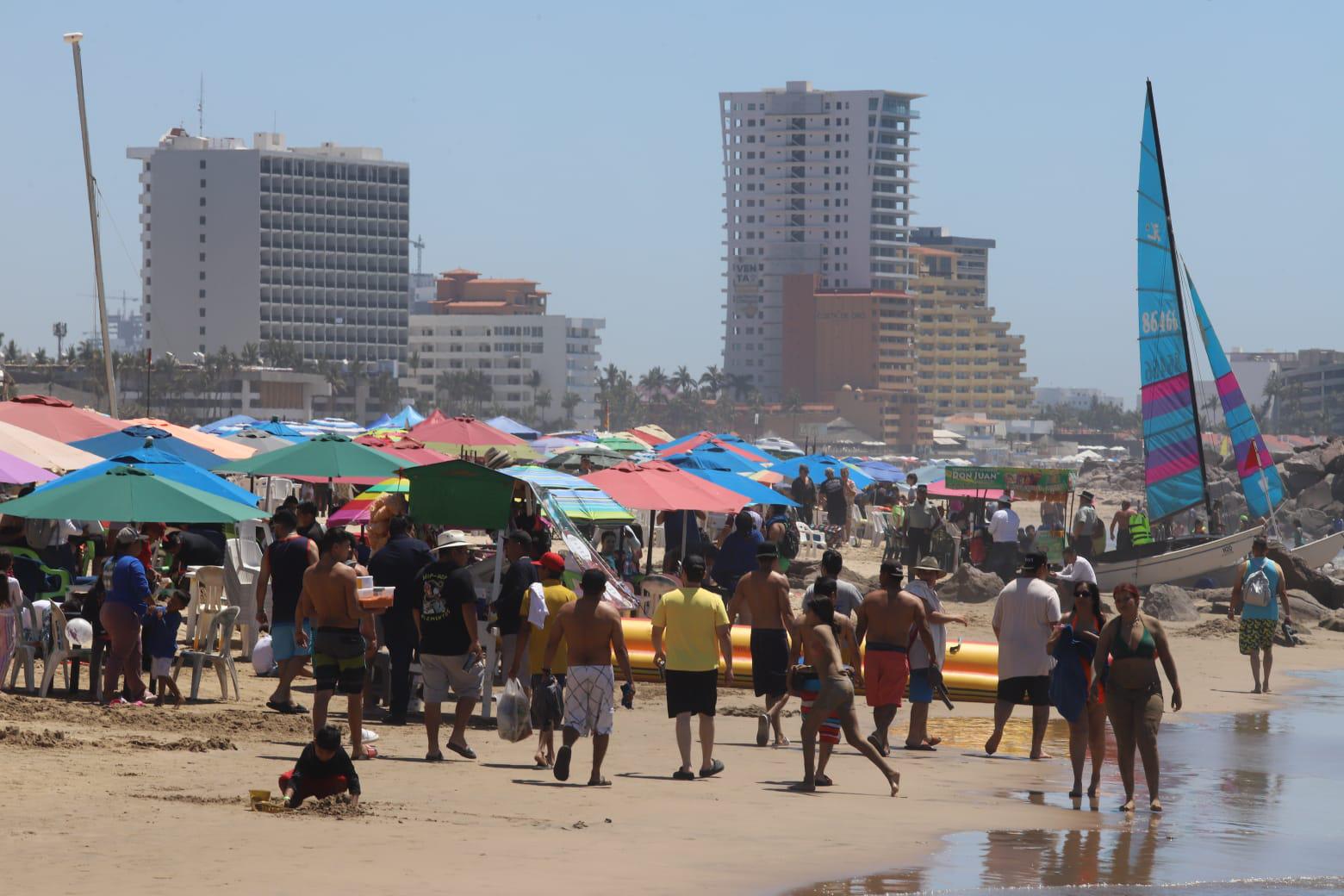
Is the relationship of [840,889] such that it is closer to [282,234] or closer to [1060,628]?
[1060,628]

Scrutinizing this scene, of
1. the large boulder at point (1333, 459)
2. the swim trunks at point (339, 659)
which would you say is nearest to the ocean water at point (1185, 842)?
the swim trunks at point (339, 659)

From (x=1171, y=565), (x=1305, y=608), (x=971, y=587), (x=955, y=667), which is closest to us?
(x=955, y=667)

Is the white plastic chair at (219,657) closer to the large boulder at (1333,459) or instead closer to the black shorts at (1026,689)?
the black shorts at (1026,689)

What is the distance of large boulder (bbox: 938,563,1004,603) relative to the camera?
79.2ft

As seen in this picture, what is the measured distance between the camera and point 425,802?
29.5 feet

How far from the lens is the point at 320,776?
8.53m

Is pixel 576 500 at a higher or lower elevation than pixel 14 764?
higher

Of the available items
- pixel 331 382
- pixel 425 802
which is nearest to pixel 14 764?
pixel 425 802

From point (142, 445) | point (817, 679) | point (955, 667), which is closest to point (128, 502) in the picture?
point (817, 679)

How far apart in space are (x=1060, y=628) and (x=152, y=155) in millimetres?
185399

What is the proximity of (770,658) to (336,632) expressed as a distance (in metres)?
3.01

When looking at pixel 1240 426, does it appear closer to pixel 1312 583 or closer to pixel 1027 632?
pixel 1312 583

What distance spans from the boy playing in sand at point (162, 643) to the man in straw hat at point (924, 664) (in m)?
4.91

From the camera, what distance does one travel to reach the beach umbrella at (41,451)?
50.3 feet
